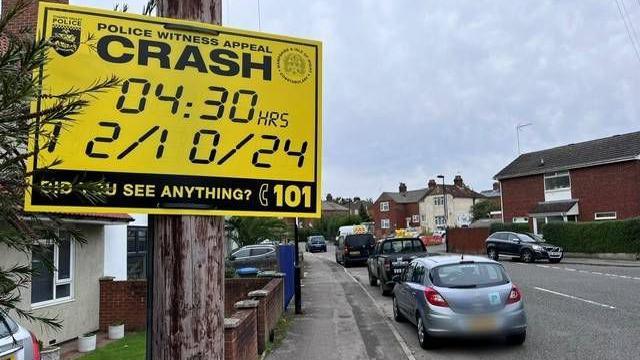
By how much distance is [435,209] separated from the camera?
84875 millimetres

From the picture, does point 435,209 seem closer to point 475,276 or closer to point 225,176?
point 475,276

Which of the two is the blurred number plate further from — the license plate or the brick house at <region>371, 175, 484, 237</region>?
the brick house at <region>371, 175, 484, 237</region>

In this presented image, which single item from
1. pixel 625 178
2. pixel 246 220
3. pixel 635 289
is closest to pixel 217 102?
pixel 635 289

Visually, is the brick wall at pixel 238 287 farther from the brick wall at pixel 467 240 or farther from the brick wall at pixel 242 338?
the brick wall at pixel 467 240

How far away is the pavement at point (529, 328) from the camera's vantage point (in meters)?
9.53

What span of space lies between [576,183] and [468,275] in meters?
32.8

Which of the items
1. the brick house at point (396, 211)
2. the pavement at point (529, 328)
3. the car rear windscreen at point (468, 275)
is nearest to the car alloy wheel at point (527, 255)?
the pavement at point (529, 328)

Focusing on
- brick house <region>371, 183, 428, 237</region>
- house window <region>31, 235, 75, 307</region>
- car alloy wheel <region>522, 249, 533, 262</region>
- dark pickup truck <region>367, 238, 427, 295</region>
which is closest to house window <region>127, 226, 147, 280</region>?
house window <region>31, 235, 75, 307</region>

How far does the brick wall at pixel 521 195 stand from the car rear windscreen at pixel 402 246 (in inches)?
1048

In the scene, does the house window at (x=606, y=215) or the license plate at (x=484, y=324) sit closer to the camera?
the license plate at (x=484, y=324)

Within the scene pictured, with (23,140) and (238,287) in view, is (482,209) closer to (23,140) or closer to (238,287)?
(238,287)

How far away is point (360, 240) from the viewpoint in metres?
33.2

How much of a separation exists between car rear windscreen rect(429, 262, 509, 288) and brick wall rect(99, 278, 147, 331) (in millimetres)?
7652

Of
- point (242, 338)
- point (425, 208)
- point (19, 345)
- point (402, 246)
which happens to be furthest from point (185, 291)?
point (425, 208)
